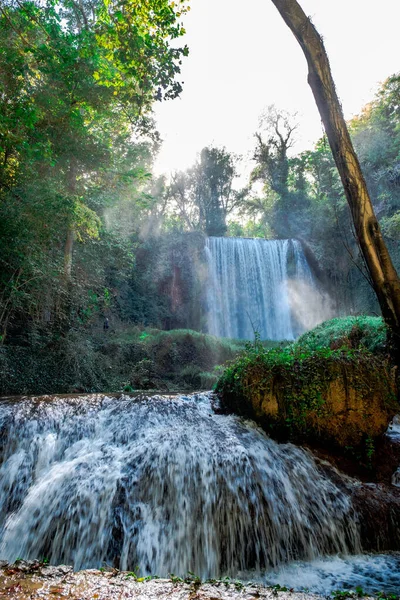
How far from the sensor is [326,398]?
16.1ft

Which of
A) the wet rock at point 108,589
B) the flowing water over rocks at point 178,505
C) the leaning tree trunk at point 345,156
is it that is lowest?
the flowing water over rocks at point 178,505

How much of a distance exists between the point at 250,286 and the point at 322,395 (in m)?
17.2

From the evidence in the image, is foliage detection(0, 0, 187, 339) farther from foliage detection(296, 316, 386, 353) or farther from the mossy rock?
foliage detection(296, 316, 386, 353)

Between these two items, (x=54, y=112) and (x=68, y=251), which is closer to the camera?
(x=54, y=112)

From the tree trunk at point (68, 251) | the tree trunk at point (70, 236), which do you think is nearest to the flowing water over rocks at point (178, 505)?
the tree trunk at point (70, 236)

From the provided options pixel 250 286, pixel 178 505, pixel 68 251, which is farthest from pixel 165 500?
pixel 250 286

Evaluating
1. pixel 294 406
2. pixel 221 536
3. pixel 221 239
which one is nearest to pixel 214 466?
pixel 221 536

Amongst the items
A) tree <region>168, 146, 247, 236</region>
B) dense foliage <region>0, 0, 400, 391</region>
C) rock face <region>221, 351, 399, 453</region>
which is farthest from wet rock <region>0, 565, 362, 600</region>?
tree <region>168, 146, 247, 236</region>

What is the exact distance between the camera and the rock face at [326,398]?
4828 millimetres

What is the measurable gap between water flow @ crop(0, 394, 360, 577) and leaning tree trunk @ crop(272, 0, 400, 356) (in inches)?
110

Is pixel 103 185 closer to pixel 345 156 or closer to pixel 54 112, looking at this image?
pixel 54 112

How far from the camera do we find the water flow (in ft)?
10.7

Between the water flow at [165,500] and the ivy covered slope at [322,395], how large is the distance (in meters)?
0.38

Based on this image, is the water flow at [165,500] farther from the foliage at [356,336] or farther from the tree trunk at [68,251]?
the tree trunk at [68,251]
